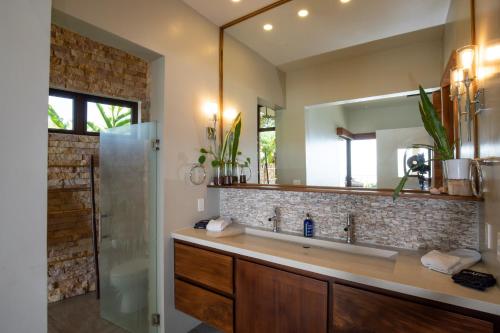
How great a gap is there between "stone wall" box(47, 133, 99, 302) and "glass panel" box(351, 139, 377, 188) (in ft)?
9.60

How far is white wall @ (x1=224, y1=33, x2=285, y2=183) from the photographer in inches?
94.5

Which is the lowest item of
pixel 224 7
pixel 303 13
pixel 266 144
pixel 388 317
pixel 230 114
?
pixel 388 317

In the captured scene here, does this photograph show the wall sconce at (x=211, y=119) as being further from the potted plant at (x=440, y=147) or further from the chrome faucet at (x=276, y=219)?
the potted plant at (x=440, y=147)

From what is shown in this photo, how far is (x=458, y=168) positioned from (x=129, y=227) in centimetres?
247

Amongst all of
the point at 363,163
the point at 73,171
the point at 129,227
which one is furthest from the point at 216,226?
the point at 73,171

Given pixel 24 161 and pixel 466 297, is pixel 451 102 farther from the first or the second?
pixel 24 161

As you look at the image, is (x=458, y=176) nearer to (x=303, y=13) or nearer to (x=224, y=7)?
(x=303, y=13)

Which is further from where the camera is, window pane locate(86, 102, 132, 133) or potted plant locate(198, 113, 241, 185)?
window pane locate(86, 102, 132, 133)

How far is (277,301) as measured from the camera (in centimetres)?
149

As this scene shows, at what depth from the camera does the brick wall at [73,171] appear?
2777 mm

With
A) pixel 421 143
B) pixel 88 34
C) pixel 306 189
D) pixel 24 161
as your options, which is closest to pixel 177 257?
pixel 306 189

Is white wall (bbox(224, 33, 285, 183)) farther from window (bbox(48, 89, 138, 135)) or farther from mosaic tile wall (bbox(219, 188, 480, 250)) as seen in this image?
window (bbox(48, 89, 138, 135))

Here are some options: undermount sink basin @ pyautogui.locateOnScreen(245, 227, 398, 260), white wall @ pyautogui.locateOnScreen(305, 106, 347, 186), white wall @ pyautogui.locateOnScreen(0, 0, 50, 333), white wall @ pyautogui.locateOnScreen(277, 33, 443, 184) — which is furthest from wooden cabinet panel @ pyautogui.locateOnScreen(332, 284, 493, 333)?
white wall @ pyautogui.locateOnScreen(0, 0, 50, 333)

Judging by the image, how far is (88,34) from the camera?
172cm
